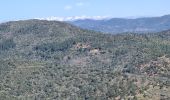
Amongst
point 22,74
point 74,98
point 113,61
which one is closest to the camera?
point 74,98

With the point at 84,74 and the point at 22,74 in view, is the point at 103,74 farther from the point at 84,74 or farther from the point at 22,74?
the point at 22,74

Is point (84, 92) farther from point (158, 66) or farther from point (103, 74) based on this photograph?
point (158, 66)

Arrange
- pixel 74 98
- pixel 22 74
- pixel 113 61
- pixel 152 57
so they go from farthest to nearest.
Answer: pixel 113 61
pixel 152 57
pixel 22 74
pixel 74 98

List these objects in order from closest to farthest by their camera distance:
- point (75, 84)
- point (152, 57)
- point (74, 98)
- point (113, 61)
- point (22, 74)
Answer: point (74, 98) < point (75, 84) < point (22, 74) < point (152, 57) < point (113, 61)

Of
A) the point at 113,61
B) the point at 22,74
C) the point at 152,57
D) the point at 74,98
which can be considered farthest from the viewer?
the point at 113,61

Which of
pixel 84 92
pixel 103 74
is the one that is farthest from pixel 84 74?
pixel 84 92

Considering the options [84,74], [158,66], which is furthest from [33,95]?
[158,66]

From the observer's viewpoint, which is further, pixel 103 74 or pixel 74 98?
pixel 103 74

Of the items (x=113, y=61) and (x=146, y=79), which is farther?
(x=113, y=61)
